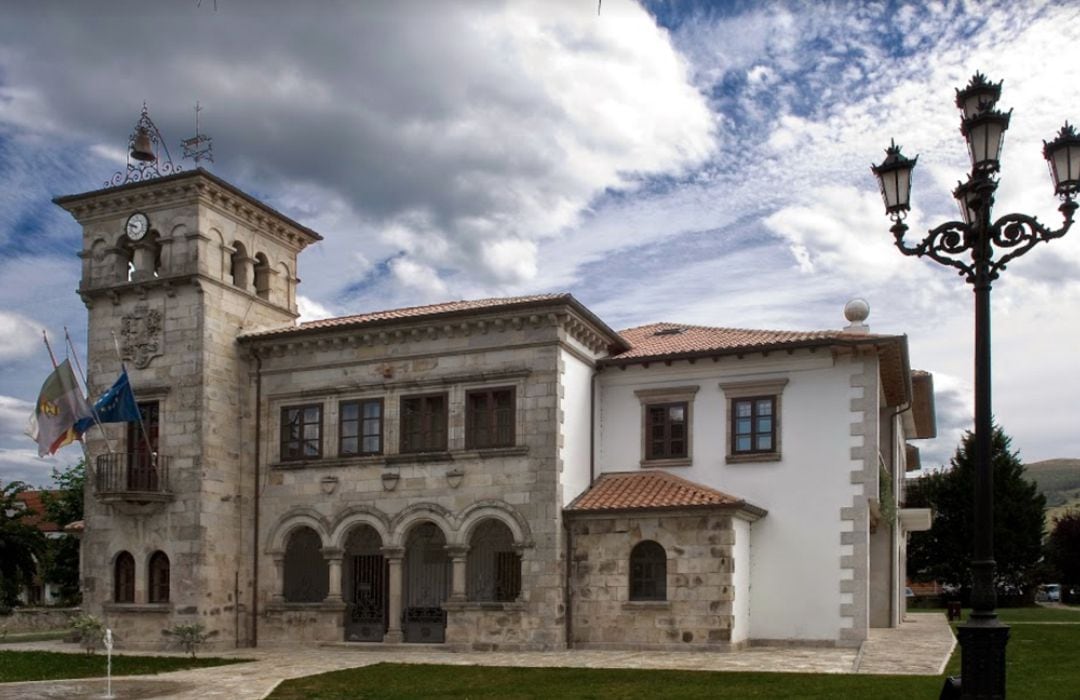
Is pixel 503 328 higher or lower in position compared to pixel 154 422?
higher

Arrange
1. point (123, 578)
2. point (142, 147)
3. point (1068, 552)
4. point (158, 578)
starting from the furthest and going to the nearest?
point (1068, 552)
point (142, 147)
point (123, 578)
point (158, 578)

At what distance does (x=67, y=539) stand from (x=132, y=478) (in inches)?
1043

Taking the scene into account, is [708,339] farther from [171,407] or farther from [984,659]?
[984,659]

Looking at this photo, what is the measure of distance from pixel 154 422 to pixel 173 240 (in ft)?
14.4

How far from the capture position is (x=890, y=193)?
11875mm

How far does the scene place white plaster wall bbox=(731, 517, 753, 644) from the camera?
2334 centimetres

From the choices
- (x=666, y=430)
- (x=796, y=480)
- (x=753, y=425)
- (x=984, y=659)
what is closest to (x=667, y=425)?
(x=666, y=430)

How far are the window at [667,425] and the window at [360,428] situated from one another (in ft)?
20.1

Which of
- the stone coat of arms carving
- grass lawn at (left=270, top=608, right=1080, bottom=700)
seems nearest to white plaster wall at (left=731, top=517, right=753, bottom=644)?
grass lawn at (left=270, top=608, right=1080, bottom=700)

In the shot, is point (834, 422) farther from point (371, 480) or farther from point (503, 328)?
point (371, 480)

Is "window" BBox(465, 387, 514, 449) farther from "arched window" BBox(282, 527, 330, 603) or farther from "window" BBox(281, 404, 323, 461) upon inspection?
"arched window" BBox(282, 527, 330, 603)

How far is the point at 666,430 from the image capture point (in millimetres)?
25984

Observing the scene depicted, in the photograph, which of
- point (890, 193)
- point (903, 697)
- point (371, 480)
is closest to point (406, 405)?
point (371, 480)

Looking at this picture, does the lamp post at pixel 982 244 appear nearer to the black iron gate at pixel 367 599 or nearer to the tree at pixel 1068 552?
the black iron gate at pixel 367 599
